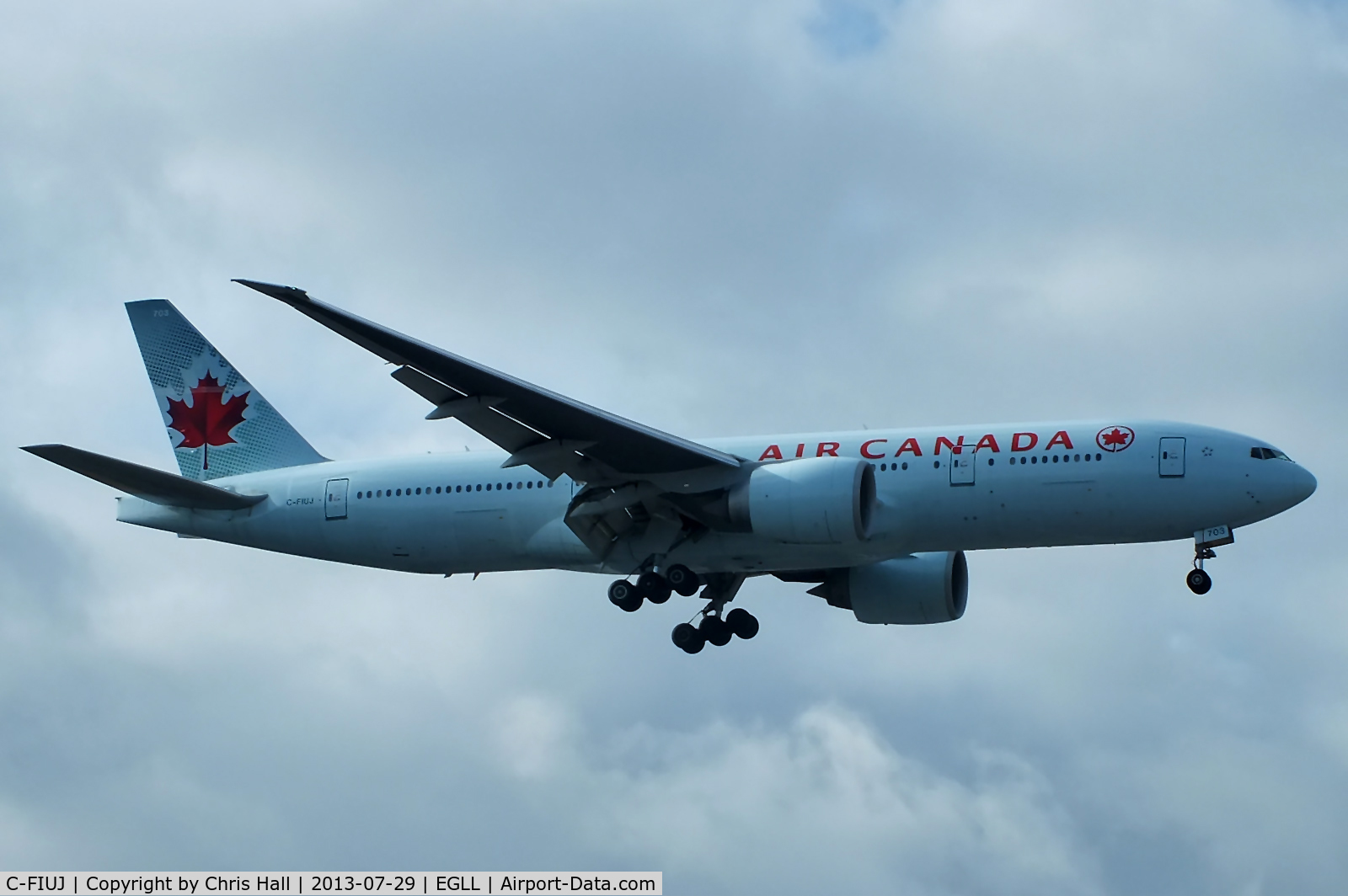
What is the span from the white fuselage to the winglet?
9.00 m

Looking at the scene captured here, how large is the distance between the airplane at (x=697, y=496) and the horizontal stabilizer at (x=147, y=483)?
5 cm

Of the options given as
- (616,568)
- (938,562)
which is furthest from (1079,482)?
(616,568)

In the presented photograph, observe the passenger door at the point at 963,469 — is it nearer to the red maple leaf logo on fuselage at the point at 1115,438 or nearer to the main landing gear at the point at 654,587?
the red maple leaf logo on fuselage at the point at 1115,438

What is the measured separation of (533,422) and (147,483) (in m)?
8.70

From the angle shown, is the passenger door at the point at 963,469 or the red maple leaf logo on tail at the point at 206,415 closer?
the passenger door at the point at 963,469

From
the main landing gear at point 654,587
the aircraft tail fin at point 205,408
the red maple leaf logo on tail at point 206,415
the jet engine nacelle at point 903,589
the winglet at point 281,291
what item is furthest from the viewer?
the red maple leaf logo on tail at point 206,415

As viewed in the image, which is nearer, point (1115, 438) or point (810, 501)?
point (810, 501)

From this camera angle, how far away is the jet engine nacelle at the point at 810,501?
30.8 metres

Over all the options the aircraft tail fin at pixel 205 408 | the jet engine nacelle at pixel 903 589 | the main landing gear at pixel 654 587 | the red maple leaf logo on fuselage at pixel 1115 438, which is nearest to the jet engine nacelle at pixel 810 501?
the main landing gear at pixel 654 587

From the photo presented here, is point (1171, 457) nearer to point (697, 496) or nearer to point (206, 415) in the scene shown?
point (697, 496)

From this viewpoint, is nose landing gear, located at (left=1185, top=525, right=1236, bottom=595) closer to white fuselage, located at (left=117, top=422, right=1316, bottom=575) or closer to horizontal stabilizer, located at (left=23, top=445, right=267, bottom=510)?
white fuselage, located at (left=117, top=422, right=1316, bottom=575)

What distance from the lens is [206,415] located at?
3884 centimetres

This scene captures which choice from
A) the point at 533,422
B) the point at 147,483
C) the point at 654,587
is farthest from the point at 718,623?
the point at 147,483

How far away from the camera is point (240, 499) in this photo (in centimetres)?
3644
